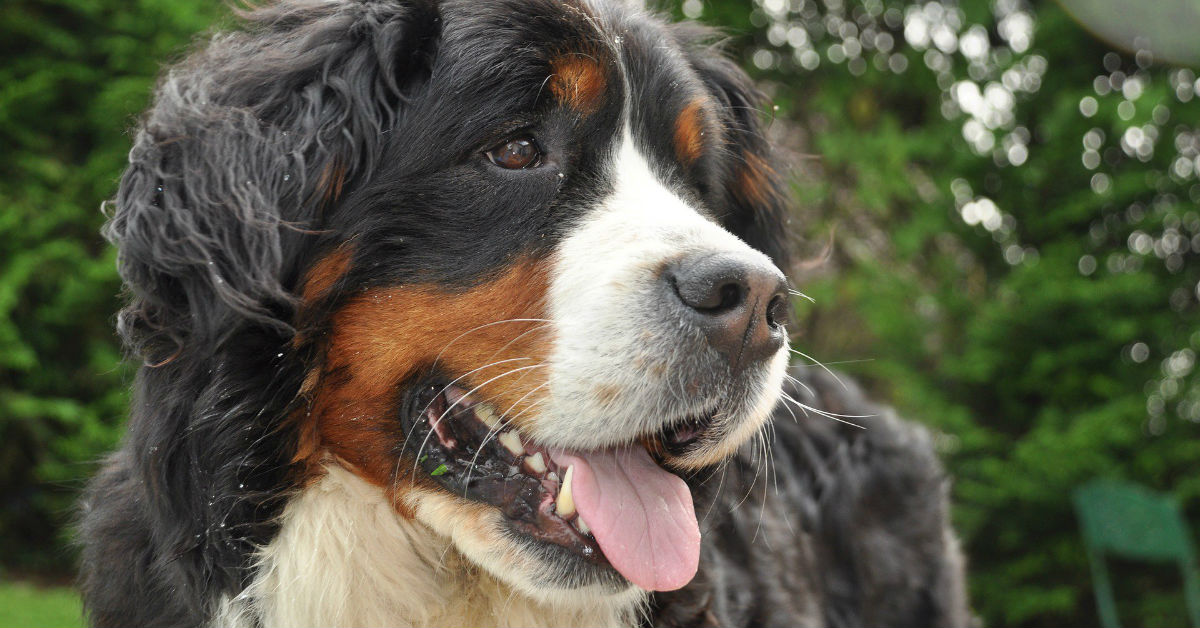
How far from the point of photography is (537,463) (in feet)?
6.37

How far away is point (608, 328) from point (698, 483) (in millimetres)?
613

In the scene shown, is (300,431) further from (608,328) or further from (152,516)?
(608,328)

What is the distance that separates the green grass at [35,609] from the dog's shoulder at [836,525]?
3362mm

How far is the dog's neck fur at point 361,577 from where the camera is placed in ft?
6.33

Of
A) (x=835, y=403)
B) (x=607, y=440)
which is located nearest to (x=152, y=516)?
(x=607, y=440)

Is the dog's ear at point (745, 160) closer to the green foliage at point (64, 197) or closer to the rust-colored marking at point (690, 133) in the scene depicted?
the rust-colored marking at point (690, 133)

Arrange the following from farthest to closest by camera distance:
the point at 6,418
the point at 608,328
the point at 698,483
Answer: the point at 6,418 → the point at 698,483 → the point at 608,328

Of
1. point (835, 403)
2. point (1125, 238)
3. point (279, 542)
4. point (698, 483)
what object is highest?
point (279, 542)

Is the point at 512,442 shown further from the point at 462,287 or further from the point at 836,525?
the point at 836,525

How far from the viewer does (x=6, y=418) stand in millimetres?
5246

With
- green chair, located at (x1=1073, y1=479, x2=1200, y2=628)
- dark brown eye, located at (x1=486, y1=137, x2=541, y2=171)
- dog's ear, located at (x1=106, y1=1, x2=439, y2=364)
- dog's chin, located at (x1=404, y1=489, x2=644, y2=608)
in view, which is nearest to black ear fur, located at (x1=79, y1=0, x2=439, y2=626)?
dog's ear, located at (x1=106, y1=1, x2=439, y2=364)

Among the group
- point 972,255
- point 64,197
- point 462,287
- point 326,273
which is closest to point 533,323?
point 462,287

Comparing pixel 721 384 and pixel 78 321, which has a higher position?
pixel 721 384

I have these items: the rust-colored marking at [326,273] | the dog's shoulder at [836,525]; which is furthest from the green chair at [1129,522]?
the rust-colored marking at [326,273]
